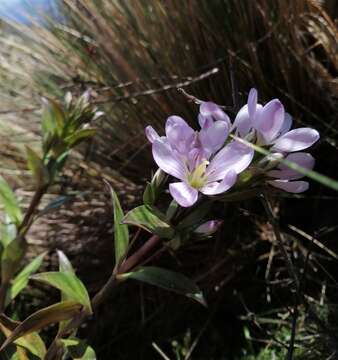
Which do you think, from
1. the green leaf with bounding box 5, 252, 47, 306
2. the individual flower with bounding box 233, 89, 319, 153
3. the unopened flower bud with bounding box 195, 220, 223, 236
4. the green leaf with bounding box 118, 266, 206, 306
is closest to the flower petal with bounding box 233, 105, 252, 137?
the individual flower with bounding box 233, 89, 319, 153

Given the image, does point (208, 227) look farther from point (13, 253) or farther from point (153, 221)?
point (13, 253)

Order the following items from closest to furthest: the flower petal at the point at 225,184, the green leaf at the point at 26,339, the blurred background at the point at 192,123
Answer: the flower petal at the point at 225,184
the green leaf at the point at 26,339
the blurred background at the point at 192,123

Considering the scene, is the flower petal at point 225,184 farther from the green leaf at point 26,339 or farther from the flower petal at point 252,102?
the green leaf at point 26,339

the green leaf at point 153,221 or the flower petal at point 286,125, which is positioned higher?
the green leaf at point 153,221

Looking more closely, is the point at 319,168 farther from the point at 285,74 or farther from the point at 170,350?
the point at 170,350

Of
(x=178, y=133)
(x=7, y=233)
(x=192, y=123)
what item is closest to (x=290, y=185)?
(x=178, y=133)

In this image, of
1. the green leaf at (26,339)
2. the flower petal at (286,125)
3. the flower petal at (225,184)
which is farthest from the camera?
the green leaf at (26,339)

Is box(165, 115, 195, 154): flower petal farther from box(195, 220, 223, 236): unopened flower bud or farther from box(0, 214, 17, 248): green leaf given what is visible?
box(0, 214, 17, 248): green leaf

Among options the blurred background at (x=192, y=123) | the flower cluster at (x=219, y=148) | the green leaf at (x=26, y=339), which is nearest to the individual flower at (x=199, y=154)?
the flower cluster at (x=219, y=148)
